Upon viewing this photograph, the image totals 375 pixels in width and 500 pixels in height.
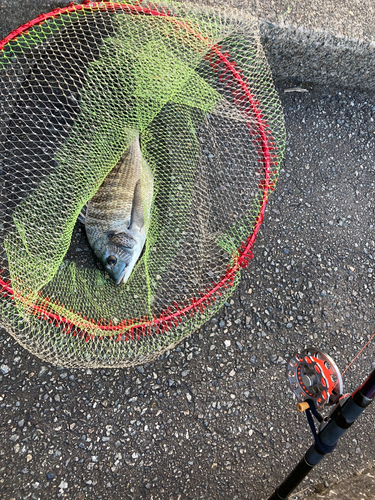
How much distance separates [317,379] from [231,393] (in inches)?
41.5

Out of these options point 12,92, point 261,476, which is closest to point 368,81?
point 12,92

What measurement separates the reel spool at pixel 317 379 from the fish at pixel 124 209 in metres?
1.27

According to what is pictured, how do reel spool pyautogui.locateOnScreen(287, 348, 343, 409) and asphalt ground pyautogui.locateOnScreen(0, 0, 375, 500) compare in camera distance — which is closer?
reel spool pyautogui.locateOnScreen(287, 348, 343, 409)

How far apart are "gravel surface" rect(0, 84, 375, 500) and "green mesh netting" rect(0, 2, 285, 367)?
25 cm

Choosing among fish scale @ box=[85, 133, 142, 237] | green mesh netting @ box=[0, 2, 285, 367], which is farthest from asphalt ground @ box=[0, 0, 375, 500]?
fish scale @ box=[85, 133, 142, 237]

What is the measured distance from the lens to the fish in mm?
2631

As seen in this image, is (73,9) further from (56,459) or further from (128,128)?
(56,459)

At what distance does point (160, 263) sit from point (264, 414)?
1186 millimetres

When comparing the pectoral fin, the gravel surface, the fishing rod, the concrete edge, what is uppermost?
the concrete edge

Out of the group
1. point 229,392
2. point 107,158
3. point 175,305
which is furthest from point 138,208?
point 229,392

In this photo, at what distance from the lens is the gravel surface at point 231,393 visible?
2.31 m

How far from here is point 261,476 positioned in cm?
244

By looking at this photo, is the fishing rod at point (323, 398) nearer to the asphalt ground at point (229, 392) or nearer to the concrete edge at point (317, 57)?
the asphalt ground at point (229, 392)

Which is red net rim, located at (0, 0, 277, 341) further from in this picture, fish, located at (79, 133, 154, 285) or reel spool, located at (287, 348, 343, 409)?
reel spool, located at (287, 348, 343, 409)
